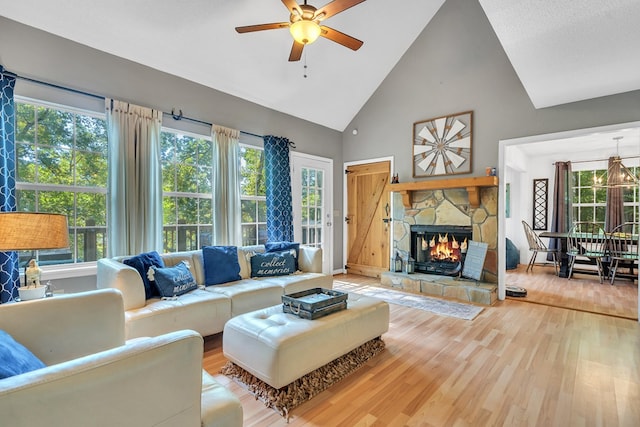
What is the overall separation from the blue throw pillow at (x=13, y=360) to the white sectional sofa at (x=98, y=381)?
0.07ft

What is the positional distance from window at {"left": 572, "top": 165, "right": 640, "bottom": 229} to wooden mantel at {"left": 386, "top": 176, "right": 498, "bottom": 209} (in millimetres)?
3722

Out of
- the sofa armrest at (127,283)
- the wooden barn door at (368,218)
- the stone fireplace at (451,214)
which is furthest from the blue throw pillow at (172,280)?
the wooden barn door at (368,218)

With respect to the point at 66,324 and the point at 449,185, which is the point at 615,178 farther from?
the point at 66,324

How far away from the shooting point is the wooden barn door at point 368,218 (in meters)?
5.60

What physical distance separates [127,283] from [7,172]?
→ 140 cm

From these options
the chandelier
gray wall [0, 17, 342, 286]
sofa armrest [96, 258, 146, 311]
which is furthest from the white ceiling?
the chandelier

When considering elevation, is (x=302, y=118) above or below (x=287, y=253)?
above

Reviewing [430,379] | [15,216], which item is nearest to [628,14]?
[430,379]

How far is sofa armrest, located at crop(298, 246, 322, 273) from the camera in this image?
3953 mm

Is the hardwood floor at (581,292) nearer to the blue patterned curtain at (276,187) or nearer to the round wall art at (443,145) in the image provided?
the round wall art at (443,145)

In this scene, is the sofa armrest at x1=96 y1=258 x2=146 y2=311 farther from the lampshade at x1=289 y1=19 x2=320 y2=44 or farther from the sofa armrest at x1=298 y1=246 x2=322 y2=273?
the lampshade at x1=289 y1=19 x2=320 y2=44

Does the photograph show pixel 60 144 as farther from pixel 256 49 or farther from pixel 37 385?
pixel 37 385

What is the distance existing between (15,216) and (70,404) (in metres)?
1.37

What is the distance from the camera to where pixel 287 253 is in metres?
3.83
